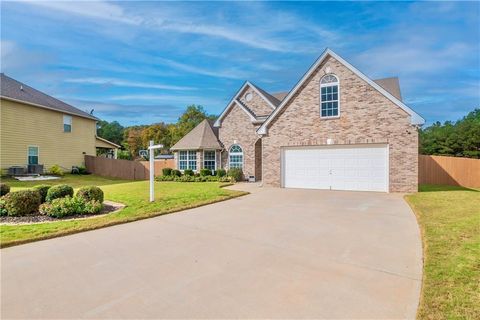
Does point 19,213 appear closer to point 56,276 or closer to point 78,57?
point 56,276

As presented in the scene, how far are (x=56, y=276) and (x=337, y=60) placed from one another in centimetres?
1528

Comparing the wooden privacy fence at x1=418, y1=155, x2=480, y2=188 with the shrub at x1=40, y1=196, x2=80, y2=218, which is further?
the wooden privacy fence at x1=418, y1=155, x2=480, y2=188

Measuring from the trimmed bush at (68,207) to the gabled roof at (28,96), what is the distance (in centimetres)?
1664

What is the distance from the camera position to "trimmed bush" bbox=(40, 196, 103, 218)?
27.3ft

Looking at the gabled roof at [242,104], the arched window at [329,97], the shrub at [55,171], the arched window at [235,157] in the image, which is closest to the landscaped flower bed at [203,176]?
the arched window at [235,157]

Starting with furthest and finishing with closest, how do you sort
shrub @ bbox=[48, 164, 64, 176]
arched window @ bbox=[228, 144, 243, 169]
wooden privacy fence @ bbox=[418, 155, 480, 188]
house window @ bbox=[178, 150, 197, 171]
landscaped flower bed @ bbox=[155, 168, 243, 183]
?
1. house window @ bbox=[178, 150, 197, 171]
2. shrub @ bbox=[48, 164, 64, 176]
3. arched window @ bbox=[228, 144, 243, 169]
4. landscaped flower bed @ bbox=[155, 168, 243, 183]
5. wooden privacy fence @ bbox=[418, 155, 480, 188]

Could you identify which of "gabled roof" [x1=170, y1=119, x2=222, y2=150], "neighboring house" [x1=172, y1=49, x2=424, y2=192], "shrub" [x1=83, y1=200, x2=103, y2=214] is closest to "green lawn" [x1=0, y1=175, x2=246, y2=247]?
"shrub" [x1=83, y1=200, x2=103, y2=214]

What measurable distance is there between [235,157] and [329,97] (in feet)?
31.4

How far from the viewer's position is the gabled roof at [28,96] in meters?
20.7

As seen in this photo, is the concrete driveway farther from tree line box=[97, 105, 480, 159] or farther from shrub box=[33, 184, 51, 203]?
tree line box=[97, 105, 480, 159]

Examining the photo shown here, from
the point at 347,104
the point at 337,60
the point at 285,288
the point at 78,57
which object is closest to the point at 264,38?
Result: the point at 337,60

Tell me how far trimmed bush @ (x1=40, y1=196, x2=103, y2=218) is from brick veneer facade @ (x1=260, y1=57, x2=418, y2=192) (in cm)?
1041

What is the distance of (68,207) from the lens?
8.49m

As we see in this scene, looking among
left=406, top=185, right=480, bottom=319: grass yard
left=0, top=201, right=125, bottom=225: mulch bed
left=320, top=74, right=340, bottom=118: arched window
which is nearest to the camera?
left=406, top=185, right=480, bottom=319: grass yard
